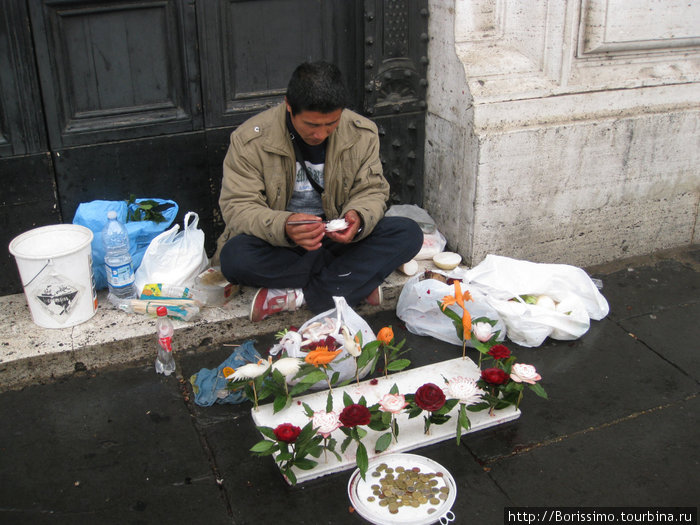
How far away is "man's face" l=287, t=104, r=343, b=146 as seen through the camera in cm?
322

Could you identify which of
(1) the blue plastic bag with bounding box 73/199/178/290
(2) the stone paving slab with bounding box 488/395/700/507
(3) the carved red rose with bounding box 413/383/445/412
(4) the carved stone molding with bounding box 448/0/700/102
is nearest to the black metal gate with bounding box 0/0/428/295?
(1) the blue plastic bag with bounding box 73/199/178/290

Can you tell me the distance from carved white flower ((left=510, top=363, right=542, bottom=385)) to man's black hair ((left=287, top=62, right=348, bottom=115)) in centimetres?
135

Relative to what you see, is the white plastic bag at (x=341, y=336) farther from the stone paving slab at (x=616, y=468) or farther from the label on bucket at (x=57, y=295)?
the label on bucket at (x=57, y=295)

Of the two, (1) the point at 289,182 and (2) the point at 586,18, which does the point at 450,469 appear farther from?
(2) the point at 586,18

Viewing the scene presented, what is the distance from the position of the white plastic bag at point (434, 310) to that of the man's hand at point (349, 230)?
461 millimetres

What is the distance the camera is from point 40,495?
267 cm

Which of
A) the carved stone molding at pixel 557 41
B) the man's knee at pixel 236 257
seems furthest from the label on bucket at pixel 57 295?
the carved stone molding at pixel 557 41

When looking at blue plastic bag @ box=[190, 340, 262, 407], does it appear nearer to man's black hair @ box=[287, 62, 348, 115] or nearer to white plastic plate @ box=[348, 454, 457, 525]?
white plastic plate @ box=[348, 454, 457, 525]

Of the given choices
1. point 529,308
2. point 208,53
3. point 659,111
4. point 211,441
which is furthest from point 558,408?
point 208,53

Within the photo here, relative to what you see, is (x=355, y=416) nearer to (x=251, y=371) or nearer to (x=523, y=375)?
(x=251, y=371)

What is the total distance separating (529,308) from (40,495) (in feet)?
7.52

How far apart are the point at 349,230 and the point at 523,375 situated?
3.53 feet

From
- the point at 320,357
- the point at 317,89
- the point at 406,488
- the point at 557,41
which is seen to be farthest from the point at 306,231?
the point at 557,41

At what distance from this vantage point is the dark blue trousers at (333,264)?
3.57 m
